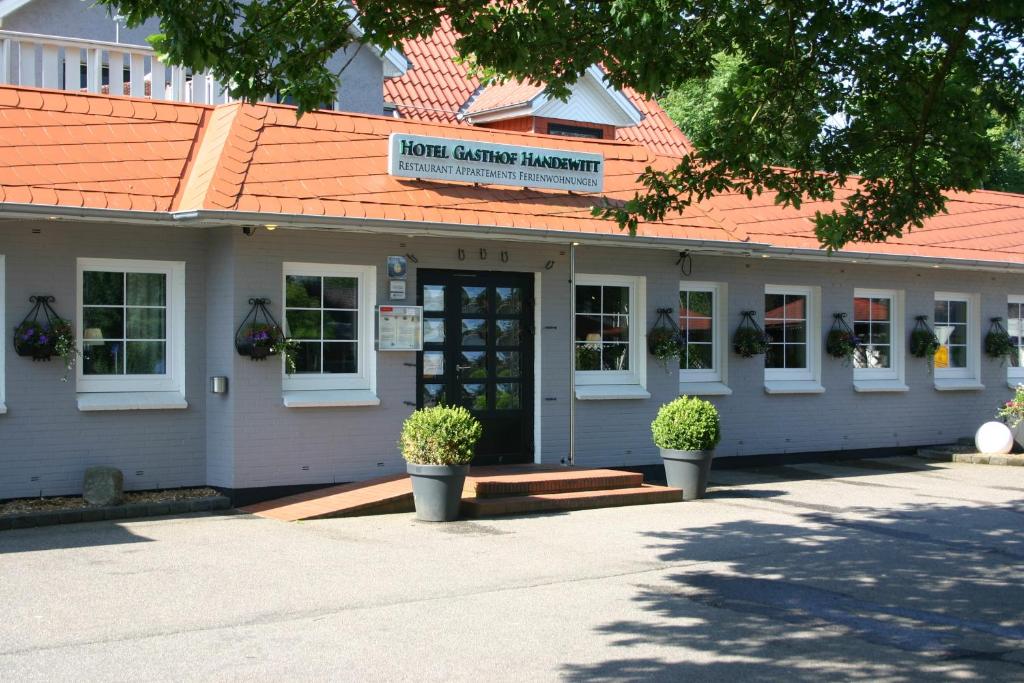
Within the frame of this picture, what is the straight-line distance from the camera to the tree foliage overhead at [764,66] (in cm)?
877

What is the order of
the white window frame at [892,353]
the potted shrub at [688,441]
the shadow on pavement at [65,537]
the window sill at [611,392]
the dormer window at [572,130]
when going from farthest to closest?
the dormer window at [572,130], the white window frame at [892,353], the window sill at [611,392], the potted shrub at [688,441], the shadow on pavement at [65,537]

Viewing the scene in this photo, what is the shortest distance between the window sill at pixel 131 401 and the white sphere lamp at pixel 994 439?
1187 centimetres

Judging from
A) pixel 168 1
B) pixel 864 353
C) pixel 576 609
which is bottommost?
pixel 576 609

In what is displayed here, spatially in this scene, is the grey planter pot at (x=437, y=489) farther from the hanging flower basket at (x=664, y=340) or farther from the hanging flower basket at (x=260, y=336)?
the hanging flower basket at (x=664, y=340)

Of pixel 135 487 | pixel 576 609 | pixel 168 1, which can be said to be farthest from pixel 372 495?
pixel 168 1

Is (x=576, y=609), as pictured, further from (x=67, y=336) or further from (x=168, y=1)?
(x=67, y=336)

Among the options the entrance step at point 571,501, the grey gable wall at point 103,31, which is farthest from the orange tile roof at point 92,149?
the grey gable wall at point 103,31

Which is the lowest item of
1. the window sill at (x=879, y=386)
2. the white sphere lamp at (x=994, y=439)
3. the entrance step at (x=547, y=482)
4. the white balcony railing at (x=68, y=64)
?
the entrance step at (x=547, y=482)

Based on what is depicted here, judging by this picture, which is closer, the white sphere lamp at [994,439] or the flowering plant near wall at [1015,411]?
the white sphere lamp at [994,439]

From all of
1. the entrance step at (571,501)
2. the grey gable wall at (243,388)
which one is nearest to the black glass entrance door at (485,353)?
the grey gable wall at (243,388)

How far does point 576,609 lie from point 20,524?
19.0 ft

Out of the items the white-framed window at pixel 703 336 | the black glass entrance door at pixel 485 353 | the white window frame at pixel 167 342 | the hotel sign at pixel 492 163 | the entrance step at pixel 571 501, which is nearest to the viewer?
the entrance step at pixel 571 501

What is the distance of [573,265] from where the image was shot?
47.4 ft

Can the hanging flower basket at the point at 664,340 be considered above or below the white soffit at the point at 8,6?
below
